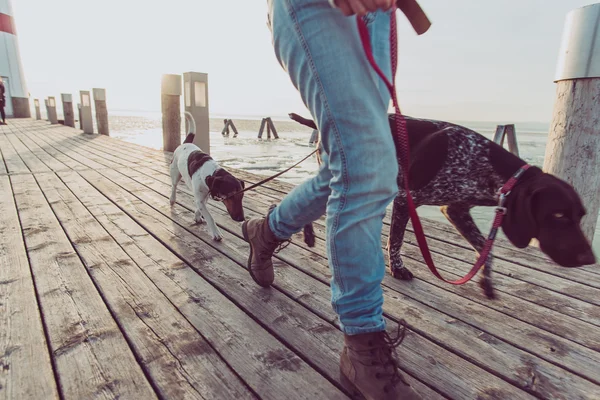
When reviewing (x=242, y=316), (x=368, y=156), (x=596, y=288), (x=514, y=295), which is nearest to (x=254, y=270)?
(x=242, y=316)

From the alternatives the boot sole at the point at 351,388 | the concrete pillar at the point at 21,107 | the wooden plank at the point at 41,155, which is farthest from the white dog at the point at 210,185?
the concrete pillar at the point at 21,107

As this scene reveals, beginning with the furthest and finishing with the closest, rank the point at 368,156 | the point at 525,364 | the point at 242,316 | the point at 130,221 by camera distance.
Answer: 1. the point at 130,221
2. the point at 242,316
3. the point at 525,364
4. the point at 368,156

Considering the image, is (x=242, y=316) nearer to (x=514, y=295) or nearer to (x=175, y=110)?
(x=514, y=295)

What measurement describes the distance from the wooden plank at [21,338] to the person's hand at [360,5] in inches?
58.2

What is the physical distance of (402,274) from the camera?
2.09m

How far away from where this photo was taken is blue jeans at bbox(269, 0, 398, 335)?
107 centimetres

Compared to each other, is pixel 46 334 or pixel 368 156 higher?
pixel 368 156

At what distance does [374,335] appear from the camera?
1.17m

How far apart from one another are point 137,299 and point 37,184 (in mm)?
3596

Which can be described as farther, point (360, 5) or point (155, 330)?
point (155, 330)

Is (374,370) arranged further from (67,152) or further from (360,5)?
(67,152)

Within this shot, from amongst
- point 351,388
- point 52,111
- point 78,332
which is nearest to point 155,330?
point 78,332

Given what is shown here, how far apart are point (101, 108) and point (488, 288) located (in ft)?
41.1

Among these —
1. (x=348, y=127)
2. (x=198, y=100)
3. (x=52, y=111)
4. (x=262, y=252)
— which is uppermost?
(x=198, y=100)
